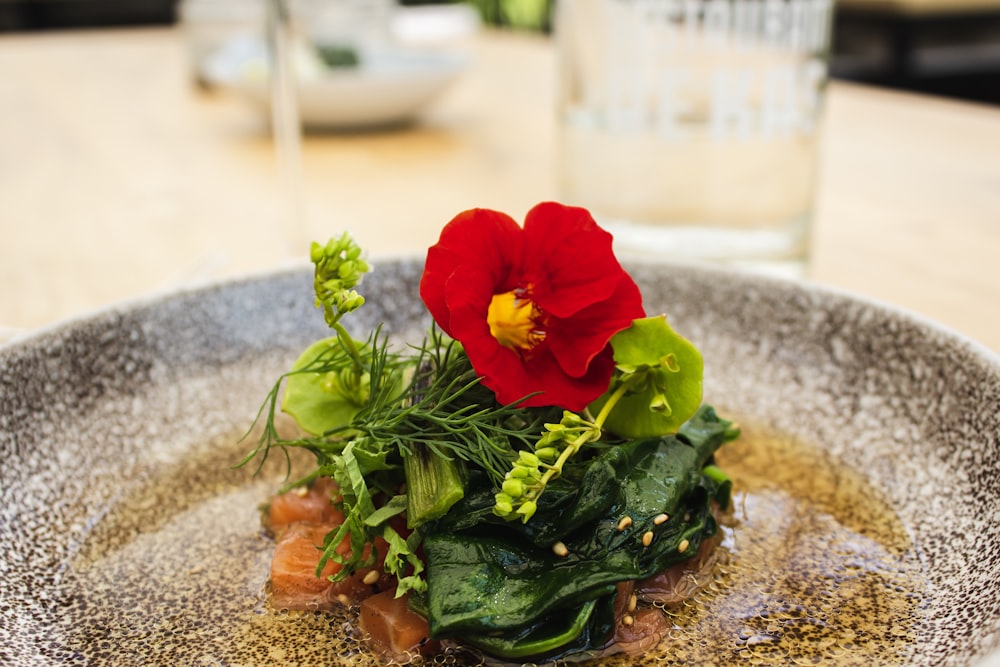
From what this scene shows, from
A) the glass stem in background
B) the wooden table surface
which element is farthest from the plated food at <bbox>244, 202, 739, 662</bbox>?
the glass stem in background

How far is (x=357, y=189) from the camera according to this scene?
1.82 meters

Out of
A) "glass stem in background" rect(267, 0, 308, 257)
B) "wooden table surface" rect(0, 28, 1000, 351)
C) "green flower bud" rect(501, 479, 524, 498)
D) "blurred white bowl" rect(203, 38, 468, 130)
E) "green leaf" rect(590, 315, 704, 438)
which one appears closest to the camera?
"green flower bud" rect(501, 479, 524, 498)

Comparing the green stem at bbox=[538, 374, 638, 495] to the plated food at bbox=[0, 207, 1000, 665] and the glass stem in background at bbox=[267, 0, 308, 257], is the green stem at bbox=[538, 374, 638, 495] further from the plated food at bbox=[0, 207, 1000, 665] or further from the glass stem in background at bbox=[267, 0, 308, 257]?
the glass stem in background at bbox=[267, 0, 308, 257]

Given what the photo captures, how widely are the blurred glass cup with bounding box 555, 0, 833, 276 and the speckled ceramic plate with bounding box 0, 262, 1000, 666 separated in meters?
0.36

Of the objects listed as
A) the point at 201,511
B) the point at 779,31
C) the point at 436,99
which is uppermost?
the point at 779,31

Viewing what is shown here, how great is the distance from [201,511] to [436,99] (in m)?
1.63

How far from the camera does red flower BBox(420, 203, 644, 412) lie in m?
0.65

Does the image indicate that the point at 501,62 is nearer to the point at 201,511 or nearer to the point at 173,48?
the point at 173,48

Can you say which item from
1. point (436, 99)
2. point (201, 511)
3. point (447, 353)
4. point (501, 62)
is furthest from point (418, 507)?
point (501, 62)

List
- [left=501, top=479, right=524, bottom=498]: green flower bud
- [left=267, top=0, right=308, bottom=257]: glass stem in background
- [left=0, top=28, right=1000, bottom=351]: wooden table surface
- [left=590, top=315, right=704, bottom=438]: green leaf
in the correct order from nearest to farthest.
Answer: [left=501, top=479, right=524, bottom=498]: green flower bud → [left=590, top=315, right=704, bottom=438]: green leaf → [left=267, top=0, right=308, bottom=257]: glass stem in background → [left=0, top=28, right=1000, bottom=351]: wooden table surface

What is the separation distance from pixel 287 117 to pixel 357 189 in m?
0.48

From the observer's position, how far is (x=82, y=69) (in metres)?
3.21

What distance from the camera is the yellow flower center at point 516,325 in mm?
662

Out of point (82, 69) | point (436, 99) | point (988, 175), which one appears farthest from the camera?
point (82, 69)
